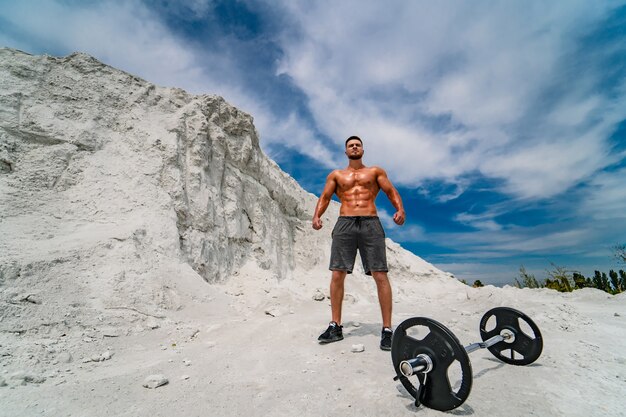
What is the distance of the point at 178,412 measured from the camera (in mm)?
2172

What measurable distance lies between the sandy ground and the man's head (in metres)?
2.40

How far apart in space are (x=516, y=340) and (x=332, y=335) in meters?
1.87

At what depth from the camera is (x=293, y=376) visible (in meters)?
2.70

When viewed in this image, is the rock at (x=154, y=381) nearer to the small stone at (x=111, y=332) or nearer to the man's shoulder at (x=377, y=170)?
the small stone at (x=111, y=332)

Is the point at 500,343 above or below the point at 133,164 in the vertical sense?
below

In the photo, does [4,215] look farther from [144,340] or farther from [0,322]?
[144,340]

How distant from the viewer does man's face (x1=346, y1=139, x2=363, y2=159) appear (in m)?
4.32

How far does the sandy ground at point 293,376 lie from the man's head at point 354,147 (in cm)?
240

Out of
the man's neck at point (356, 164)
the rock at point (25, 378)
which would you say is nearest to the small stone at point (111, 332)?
the rock at point (25, 378)

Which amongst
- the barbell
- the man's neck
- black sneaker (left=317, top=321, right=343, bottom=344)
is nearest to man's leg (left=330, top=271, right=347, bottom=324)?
black sneaker (left=317, top=321, right=343, bottom=344)

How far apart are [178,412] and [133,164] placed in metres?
6.33

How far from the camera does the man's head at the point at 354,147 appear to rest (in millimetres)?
4324

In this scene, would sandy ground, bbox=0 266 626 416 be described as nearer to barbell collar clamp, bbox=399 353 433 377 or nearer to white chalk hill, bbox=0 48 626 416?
white chalk hill, bbox=0 48 626 416

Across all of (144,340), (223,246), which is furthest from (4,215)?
(223,246)
